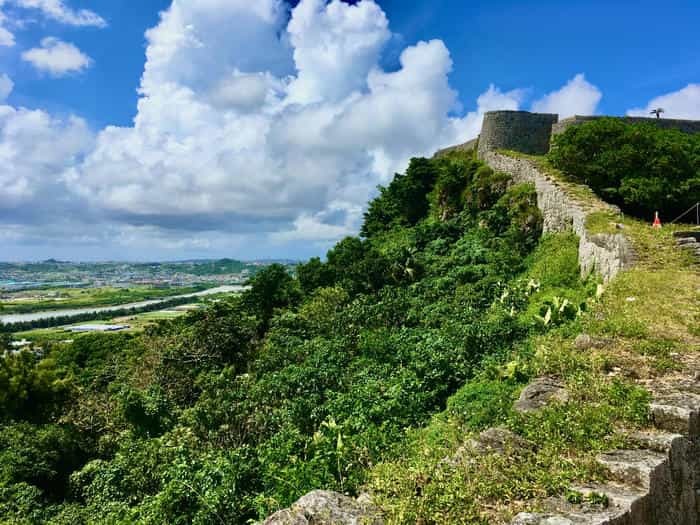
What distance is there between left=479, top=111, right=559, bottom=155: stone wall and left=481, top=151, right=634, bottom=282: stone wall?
5.33 ft

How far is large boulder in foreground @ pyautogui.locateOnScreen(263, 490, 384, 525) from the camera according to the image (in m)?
3.27

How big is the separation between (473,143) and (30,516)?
28714mm

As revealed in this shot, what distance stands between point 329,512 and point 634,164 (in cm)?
1829

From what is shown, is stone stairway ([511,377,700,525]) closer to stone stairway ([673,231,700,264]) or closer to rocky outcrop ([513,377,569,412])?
rocky outcrop ([513,377,569,412])

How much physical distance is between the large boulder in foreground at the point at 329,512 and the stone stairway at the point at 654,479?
3.35 feet

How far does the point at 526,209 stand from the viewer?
1861cm

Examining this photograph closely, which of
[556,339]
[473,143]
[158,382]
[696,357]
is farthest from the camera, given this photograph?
[473,143]

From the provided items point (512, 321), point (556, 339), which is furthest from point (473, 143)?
point (556, 339)

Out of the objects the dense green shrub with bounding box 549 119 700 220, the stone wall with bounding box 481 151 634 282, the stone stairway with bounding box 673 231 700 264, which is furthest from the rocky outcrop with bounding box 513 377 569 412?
the dense green shrub with bounding box 549 119 700 220

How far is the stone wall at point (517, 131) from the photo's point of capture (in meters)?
26.5

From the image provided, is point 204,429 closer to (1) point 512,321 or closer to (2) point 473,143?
(1) point 512,321

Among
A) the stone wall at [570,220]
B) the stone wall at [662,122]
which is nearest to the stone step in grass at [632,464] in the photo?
the stone wall at [570,220]

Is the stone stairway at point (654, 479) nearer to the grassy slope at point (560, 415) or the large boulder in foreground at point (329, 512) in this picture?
the grassy slope at point (560, 415)

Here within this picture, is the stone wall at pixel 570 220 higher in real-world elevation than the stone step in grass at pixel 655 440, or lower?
higher
